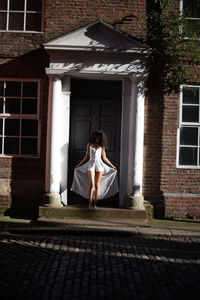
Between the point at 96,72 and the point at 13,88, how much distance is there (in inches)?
86.2

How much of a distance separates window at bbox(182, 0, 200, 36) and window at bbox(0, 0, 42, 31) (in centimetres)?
356

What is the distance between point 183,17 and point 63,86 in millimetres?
3199

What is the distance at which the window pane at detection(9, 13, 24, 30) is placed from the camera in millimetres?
8461

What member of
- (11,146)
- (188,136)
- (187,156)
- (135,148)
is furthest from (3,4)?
(187,156)

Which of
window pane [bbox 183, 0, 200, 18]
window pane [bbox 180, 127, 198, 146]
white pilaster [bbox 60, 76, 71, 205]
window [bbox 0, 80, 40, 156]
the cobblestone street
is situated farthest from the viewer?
window pane [bbox 180, 127, 198, 146]

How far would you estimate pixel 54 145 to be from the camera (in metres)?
7.80

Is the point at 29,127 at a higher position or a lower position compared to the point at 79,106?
lower

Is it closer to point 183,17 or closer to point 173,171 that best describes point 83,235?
point 173,171

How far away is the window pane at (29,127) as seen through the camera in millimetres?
8492

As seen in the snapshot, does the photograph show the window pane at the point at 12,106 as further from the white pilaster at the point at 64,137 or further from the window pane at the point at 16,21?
the window pane at the point at 16,21

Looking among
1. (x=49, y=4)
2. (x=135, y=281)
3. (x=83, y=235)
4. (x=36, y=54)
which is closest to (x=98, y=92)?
(x=36, y=54)

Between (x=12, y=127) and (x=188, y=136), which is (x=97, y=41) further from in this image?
(x=188, y=136)

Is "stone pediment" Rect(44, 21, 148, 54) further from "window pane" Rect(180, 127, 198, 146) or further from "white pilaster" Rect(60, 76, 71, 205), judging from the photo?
"window pane" Rect(180, 127, 198, 146)

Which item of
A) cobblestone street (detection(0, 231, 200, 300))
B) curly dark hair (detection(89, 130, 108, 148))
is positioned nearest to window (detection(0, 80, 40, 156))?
curly dark hair (detection(89, 130, 108, 148))
